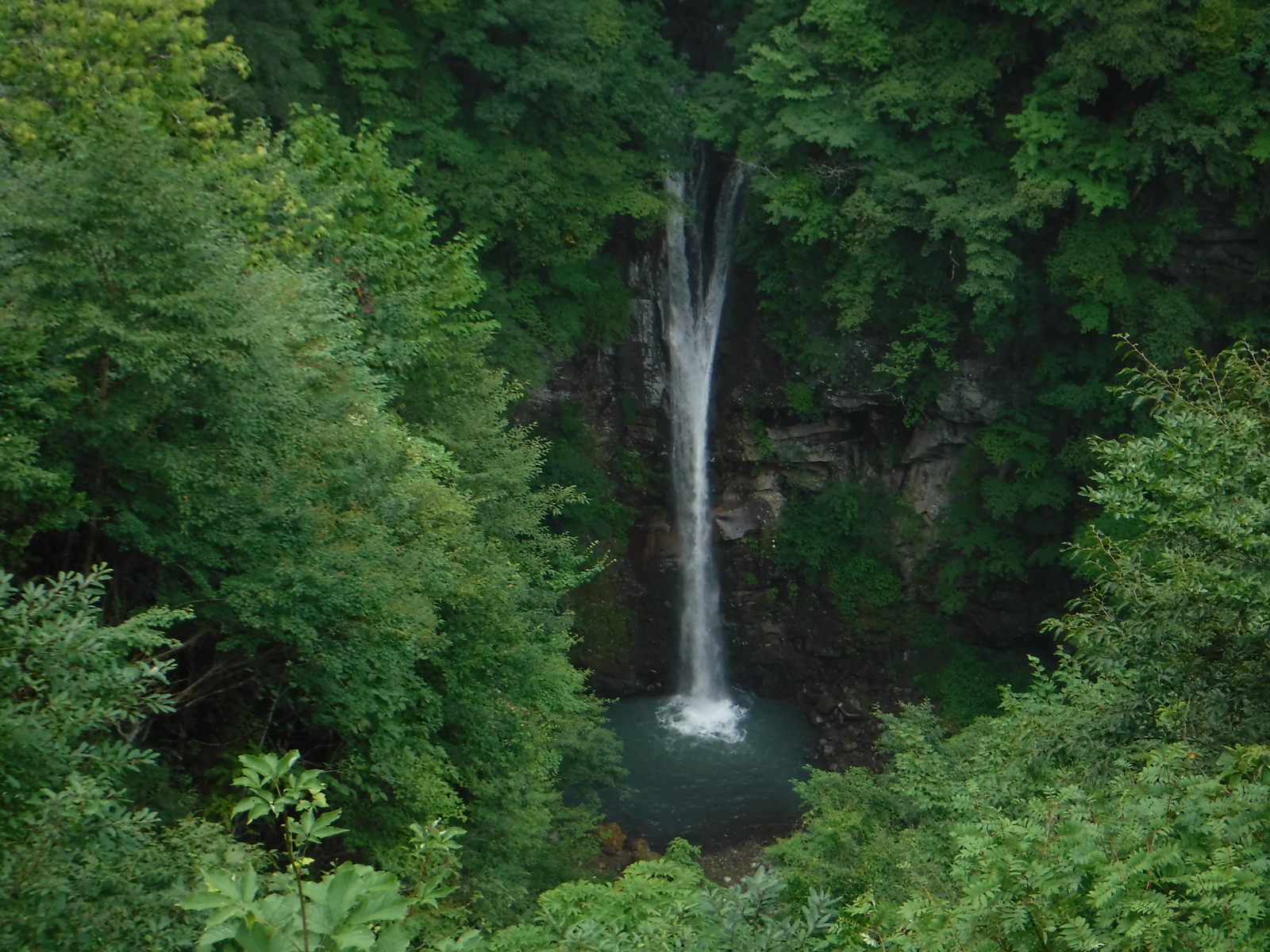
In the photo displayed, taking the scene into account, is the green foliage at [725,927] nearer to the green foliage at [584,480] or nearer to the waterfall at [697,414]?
the green foliage at [584,480]

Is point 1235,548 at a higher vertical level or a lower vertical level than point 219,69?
lower

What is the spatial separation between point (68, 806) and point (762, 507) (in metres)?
16.9

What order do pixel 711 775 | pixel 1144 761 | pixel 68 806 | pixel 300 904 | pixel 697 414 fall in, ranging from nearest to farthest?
pixel 300 904, pixel 68 806, pixel 1144 761, pixel 711 775, pixel 697 414

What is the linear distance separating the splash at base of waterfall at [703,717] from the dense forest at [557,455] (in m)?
1.99

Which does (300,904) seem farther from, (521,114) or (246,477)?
(521,114)

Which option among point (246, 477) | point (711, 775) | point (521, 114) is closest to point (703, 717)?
point (711, 775)

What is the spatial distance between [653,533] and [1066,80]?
10.6m

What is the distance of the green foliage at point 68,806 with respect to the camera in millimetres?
4086

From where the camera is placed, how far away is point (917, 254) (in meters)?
16.8

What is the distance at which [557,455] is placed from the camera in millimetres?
18969

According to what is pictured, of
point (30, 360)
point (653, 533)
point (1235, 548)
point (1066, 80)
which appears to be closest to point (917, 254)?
point (1066, 80)

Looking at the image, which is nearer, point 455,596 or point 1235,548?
point 1235,548

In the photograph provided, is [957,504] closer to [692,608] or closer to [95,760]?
[692,608]

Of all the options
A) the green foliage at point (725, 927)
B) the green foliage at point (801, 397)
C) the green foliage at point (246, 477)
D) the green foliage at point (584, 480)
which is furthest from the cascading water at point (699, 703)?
the green foliage at point (725, 927)
